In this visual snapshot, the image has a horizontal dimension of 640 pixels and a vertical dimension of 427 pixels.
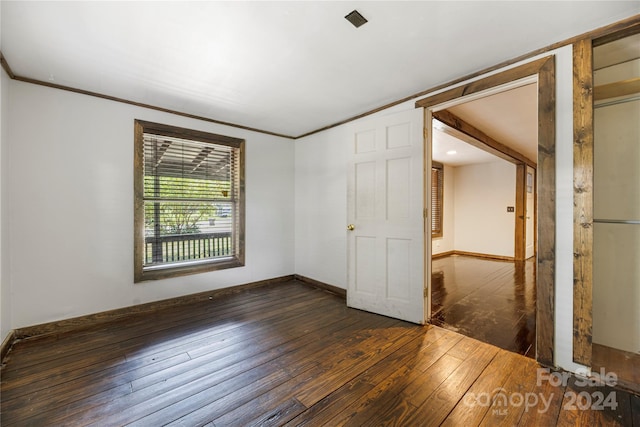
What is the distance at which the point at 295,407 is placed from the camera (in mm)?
1633

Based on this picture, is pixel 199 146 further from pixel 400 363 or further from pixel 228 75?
pixel 400 363

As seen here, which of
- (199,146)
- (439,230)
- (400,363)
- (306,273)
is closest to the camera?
(400,363)

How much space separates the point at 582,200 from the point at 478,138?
8.55ft

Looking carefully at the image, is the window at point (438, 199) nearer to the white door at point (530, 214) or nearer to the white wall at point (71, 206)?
the white door at point (530, 214)

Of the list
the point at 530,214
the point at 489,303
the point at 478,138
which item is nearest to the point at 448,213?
the point at 530,214

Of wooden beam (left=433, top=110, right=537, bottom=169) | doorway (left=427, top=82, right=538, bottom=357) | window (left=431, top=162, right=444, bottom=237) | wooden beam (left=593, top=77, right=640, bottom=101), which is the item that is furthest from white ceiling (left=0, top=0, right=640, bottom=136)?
window (left=431, top=162, right=444, bottom=237)

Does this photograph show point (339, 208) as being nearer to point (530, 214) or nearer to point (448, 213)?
point (448, 213)

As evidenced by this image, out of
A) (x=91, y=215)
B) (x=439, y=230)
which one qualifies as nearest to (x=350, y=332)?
(x=91, y=215)

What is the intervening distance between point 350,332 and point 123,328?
7.65 ft

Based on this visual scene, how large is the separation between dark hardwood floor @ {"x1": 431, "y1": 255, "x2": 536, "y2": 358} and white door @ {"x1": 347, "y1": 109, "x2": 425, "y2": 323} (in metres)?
0.55

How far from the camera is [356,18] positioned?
1.77 meters

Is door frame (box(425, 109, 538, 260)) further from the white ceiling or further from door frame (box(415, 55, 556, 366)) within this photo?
the white ceiling

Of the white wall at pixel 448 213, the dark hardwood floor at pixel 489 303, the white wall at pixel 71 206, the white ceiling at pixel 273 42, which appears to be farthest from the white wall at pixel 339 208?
the white wall at pixel 448 213

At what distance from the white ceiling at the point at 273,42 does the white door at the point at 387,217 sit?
48 cm
